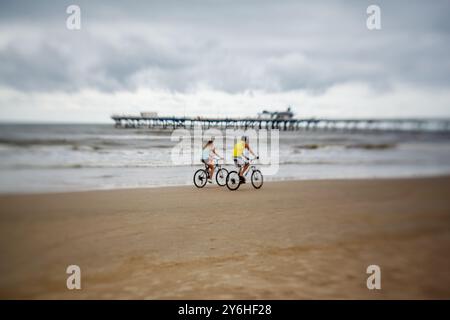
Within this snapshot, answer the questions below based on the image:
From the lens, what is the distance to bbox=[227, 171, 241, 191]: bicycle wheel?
8.34 m

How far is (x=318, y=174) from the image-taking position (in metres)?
10.6

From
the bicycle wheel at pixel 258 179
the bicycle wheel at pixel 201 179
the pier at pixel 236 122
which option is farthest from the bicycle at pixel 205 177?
the pier at pixel 236 122

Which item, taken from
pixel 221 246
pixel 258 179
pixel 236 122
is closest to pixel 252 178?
pixel 258 179

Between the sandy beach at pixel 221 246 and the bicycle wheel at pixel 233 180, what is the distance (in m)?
1.67

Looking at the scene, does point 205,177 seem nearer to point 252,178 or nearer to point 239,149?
point 239,149

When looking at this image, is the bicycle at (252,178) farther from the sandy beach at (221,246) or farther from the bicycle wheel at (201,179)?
the sandy beach at (221,246)

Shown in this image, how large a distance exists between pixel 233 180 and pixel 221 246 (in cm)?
456

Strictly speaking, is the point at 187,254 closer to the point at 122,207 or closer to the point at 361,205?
the point at 122,207

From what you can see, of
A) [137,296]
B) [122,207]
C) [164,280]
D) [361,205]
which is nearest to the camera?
[137,296]

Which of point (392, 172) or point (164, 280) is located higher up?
point (392, 172)

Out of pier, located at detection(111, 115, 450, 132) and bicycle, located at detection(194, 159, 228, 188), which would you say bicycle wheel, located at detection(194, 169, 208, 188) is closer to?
bicycle, located at detection(194, 159, 228, 188)

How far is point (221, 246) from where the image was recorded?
385 centimetres

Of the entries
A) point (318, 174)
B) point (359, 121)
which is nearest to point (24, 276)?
point (318, 174)
